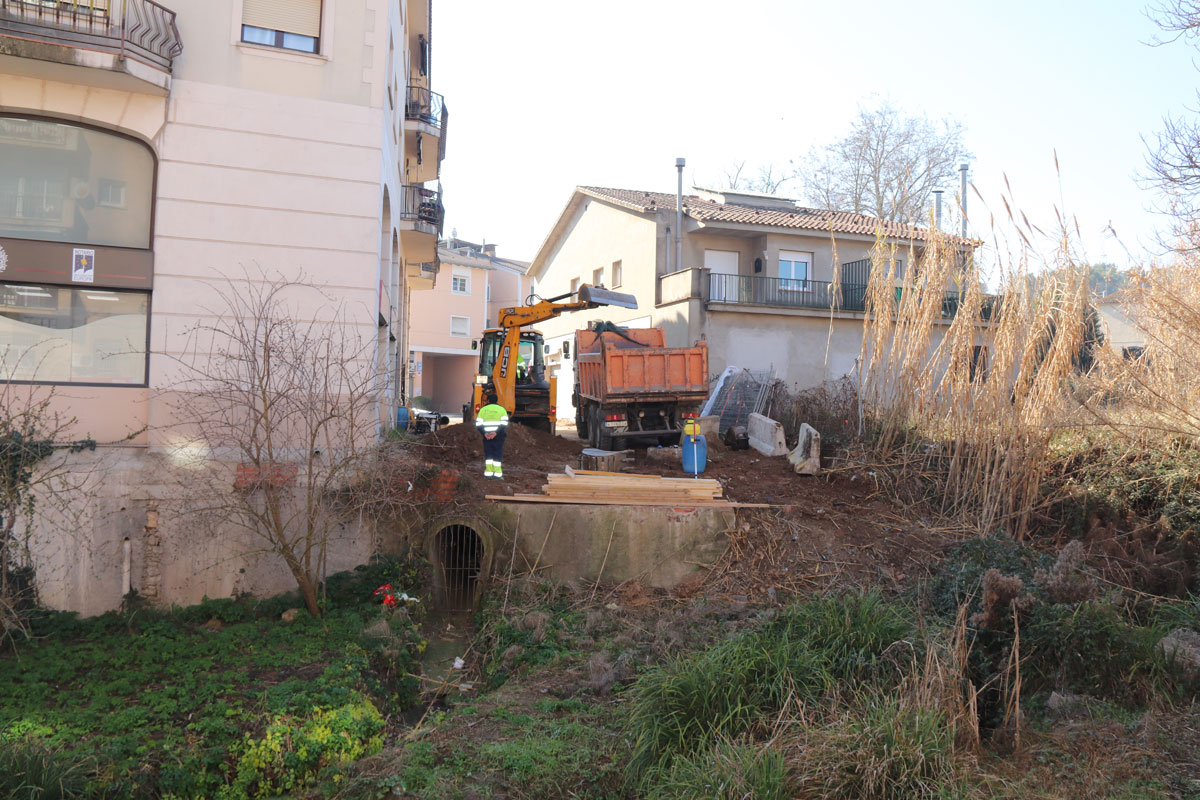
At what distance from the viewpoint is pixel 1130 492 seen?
34.3 feet

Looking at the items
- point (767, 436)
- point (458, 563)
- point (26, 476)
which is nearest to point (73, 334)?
point (26, 476)

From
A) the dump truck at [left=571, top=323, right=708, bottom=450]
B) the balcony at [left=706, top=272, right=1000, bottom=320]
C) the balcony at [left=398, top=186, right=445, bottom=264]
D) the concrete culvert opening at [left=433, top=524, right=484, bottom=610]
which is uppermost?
the balcony at [left=398, top=186, right=445, bottom=264]

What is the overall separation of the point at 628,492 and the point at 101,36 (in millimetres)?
7884

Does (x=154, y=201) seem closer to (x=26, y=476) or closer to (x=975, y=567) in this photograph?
Result: (x=26, y=476)

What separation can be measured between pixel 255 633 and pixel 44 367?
4230mm

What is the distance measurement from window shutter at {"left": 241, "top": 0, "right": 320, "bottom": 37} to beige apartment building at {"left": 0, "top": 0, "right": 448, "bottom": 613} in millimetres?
18

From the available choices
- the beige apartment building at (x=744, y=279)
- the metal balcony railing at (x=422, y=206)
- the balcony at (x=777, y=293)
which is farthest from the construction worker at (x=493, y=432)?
the balcony at (x=777, y=293)

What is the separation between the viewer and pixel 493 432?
37.2 ft

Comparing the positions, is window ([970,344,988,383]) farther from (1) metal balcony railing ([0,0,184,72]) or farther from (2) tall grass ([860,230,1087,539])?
(1) metal balcony railing ([0,0,184,72])

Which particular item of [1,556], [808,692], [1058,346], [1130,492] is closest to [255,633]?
[1,556]

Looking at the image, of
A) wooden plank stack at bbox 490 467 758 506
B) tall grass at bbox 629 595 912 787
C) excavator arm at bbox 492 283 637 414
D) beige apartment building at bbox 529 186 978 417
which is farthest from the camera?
beige apartment building at bbox 529 186 978 417

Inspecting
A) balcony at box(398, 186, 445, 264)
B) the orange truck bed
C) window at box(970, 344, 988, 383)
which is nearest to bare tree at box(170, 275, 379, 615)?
the orange truck bed

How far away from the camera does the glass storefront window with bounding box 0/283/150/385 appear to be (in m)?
9.73

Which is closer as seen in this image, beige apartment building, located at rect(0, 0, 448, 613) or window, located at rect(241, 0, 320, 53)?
beige apartment building, located at rect(0, 0, 448, 613)
